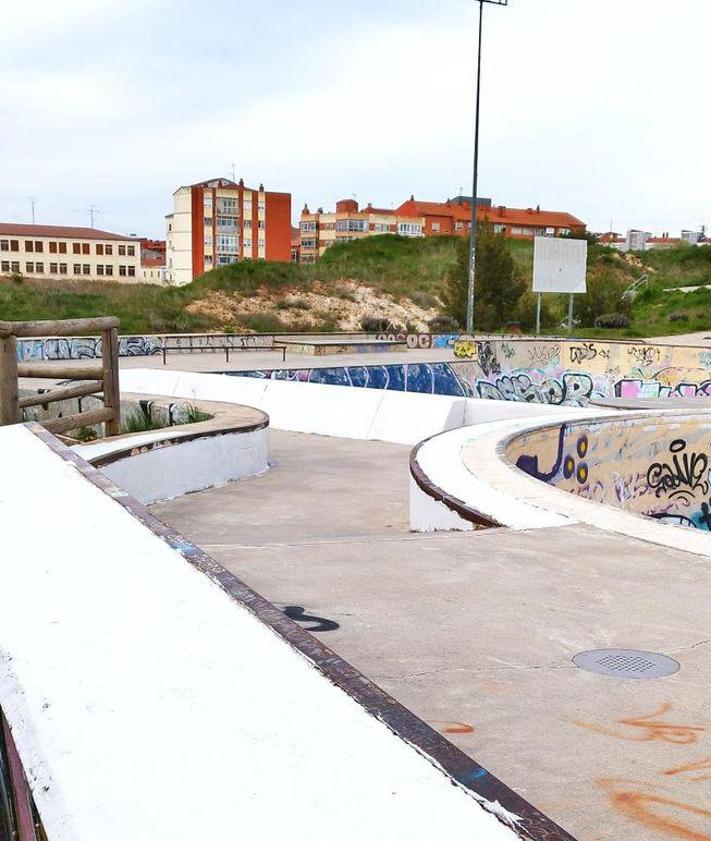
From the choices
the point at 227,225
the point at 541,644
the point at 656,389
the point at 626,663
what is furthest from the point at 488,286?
the point at 227,225

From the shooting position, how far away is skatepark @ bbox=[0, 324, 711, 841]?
82.4 inches

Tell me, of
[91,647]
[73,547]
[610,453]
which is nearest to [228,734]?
[91,647]

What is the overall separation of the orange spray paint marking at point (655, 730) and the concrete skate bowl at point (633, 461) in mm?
6452

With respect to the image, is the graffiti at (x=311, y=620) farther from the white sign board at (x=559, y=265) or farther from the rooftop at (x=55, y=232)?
the rooftop at (x=55, y=232)

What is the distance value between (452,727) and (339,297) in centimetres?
5619

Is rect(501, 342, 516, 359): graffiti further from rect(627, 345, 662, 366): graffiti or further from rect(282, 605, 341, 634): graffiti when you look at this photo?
rect(282, 605, 341, 634): graffiti

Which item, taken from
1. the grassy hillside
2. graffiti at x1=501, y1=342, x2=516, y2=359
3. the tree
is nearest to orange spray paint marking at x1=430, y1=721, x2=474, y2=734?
graffiti at x1=501, y1=342, x2=516, y2=359

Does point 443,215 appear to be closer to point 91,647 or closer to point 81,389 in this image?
point 81,389

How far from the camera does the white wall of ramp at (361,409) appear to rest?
13.6 metres

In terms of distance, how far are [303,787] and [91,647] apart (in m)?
1.08

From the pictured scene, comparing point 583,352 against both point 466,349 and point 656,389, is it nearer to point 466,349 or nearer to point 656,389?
point 656,389

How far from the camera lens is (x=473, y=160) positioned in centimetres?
2634

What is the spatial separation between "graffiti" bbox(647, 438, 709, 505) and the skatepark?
366 centimetres

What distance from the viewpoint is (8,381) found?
8.85m
